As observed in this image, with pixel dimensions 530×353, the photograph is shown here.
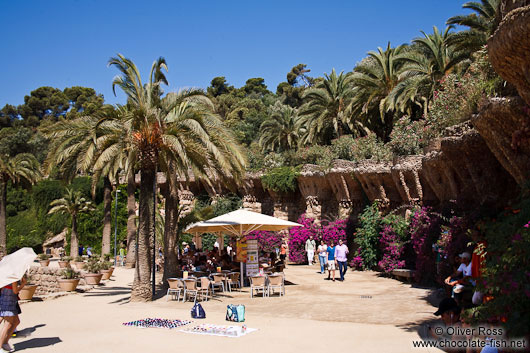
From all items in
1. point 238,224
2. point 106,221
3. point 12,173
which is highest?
point 12,173

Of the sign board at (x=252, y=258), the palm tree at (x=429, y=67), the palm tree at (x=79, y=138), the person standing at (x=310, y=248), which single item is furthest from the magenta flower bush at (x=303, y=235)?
the palm tree at (x=79, y=138)

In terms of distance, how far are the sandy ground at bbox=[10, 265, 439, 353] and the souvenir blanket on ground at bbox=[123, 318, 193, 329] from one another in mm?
Result: 238

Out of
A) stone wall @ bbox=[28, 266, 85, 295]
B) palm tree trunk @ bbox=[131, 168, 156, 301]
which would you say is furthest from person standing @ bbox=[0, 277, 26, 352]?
stone wall @ bbox=[28, 266, 85, 295]

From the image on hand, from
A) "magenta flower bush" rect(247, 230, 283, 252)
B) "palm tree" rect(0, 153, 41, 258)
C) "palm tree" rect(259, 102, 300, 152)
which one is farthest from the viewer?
"palm tree" rect(259, 102, 300, 152)

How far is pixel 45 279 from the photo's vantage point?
1978 centimetres

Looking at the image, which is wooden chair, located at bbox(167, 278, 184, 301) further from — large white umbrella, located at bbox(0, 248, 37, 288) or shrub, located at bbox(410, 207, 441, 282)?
shrub, located at bbox(410, 207, 441, 282)

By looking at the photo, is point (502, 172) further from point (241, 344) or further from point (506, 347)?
point (241, 344)

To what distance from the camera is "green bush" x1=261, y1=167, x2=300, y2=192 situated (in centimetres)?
2545

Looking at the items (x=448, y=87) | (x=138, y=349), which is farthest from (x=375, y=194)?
(x=138, y=349)

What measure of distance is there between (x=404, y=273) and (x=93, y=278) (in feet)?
37.4

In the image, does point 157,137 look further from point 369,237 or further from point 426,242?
point 369,237

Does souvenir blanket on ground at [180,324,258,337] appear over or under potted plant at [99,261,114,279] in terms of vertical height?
under

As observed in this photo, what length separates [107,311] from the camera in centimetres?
1150

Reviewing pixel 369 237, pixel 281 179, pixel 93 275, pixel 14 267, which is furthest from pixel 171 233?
pixel 281 179
